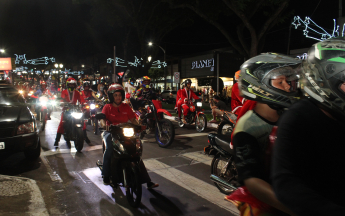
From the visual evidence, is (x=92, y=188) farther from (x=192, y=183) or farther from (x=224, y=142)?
(x=224, y=142)

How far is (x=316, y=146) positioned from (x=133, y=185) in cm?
310

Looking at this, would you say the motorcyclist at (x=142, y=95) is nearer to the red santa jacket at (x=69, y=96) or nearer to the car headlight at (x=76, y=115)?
the red santa jacket at (x=69, y=96)

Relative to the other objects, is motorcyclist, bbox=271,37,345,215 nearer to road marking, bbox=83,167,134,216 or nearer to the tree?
road marking, bbox=83,167,134,216

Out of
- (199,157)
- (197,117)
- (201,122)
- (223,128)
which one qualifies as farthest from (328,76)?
(197,117)

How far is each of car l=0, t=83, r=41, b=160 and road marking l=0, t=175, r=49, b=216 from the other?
0.74 m

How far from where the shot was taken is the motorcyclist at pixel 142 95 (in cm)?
863

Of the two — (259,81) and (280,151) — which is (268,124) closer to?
(259,81)

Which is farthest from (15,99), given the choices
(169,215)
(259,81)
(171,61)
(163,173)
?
(171,61)

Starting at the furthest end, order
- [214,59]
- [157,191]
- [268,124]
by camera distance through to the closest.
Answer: [214,59] < [157,191] < [268,124]

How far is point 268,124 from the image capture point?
1768 millimetres

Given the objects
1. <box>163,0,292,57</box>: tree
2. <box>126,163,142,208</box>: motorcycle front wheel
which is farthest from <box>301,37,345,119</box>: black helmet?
<box>163,0,292,57</box>: tree

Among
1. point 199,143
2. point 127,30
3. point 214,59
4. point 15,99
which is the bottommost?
point 199,143

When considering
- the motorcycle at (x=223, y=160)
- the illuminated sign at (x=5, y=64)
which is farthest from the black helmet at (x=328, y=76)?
the illuminated sign at (x=5, y=64)

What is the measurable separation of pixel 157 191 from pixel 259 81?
10.3 ft
